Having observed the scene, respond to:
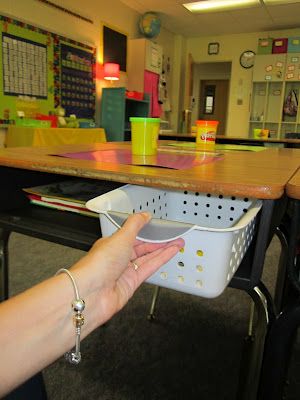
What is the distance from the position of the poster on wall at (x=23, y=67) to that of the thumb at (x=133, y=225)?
3304mm

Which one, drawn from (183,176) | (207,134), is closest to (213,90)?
(207,134)

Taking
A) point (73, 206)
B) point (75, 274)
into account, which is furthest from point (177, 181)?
point (73, 206)

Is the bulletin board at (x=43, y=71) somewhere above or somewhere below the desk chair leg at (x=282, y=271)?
above

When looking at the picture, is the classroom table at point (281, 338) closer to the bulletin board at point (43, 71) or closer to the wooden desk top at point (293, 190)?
the wooden desk top at point (293, 190)

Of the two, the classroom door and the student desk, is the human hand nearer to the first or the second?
the student desk

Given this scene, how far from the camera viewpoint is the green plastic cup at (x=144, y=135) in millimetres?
1001

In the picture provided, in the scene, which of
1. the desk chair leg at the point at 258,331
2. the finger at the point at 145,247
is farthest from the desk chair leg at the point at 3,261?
the desk chair leg at the point at 258,331

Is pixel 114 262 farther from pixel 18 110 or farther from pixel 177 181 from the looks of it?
pixel 18 110

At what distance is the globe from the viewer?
523 centimetres

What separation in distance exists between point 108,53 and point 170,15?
140cm

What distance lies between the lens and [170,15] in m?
5.37

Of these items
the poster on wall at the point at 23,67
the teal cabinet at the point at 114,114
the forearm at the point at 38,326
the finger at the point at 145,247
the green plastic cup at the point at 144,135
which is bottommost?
the forearm at the point at 38,326

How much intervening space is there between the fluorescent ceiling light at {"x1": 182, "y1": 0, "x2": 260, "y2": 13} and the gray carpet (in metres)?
4.45

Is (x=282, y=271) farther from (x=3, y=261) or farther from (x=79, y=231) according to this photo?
(x=3, y=261)
